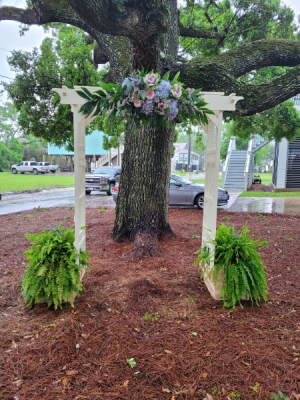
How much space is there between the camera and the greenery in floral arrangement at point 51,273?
2.81 metres

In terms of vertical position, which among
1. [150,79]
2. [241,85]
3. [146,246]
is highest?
[241,85]

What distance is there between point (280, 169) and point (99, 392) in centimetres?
1739

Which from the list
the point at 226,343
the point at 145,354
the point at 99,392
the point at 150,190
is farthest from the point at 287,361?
the point at 150,190

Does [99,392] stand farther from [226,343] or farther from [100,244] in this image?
[100,244]

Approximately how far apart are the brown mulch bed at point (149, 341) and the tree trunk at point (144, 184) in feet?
3.41

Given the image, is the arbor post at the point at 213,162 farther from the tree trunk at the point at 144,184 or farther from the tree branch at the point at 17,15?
the tree branch at the point at 17,15

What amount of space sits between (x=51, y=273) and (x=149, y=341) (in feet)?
3.65

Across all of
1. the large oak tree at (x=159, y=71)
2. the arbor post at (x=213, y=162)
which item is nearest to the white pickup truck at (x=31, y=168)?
the large oak tree at (x=159, y=71)

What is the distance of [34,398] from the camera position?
1.90m

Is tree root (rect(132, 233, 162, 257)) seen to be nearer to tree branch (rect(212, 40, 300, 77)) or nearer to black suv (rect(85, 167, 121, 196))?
tree branch (rect(212, 40, 300, 77))

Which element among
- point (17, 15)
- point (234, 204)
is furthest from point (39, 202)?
point (17, 15)

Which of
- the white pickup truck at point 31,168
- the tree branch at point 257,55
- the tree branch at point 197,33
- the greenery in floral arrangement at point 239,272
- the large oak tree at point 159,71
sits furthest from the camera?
the white pickup truck at point 31,168

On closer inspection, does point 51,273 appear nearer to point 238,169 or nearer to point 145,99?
point 145,99

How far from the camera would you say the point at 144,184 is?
4859 mm
